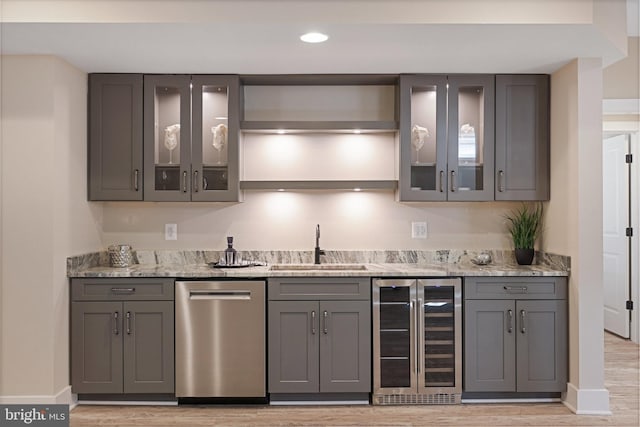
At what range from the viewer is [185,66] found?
3.60 m

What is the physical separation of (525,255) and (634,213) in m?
2.38

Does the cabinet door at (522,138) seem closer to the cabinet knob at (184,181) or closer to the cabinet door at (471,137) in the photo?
the cabinet door at (471,137)

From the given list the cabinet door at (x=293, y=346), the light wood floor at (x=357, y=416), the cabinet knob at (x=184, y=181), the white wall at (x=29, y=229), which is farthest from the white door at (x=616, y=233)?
the white wall at (x=29, y=229)

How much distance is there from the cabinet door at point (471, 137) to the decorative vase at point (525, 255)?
0.47 meters

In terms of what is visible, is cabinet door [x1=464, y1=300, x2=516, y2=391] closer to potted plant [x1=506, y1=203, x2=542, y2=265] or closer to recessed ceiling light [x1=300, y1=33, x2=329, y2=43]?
potted plant [x1=506, y1=203, x2=542, y2=265]

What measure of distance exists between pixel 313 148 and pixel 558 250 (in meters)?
1.93

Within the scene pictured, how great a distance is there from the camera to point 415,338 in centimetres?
354

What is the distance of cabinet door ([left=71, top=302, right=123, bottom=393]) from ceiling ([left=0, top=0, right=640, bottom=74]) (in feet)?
5.39

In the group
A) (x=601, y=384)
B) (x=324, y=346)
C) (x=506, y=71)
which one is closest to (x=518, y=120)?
(x=506, y=71)

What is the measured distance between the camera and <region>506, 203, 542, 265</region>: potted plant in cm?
390

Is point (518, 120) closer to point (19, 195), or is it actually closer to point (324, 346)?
point (324, 346)

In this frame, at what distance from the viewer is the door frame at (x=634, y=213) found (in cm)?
541

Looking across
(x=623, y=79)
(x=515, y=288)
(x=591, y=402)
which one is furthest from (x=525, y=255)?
(x=623, y=79)

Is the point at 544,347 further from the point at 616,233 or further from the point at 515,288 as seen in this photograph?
the point at 616,233
